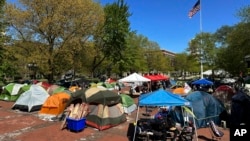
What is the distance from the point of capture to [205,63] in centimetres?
5103

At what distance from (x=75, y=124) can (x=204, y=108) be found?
7094mm

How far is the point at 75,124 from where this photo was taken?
43.7 ft

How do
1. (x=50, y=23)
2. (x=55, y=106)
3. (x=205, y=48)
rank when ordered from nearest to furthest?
(x=55, y=106) → (x=50, y=23) → (x=205, y=48)

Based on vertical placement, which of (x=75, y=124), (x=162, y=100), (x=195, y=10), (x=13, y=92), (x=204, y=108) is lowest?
(x=75, y=124)

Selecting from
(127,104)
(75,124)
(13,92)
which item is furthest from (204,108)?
(13,92)

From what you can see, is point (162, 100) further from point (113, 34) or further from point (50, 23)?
point (113, 34)

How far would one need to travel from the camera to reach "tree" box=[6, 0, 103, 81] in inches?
1227

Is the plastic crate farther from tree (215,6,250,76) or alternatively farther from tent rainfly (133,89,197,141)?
tree (215,6,250,76)

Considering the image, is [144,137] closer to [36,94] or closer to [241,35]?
[36,94]

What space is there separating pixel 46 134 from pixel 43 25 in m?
20.7

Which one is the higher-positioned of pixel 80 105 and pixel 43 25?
pixel 43 25

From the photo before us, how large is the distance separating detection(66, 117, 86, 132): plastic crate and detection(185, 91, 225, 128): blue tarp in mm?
5974

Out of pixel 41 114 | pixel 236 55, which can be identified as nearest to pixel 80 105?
→ pixel 41 114

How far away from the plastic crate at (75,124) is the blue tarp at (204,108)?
597cm
